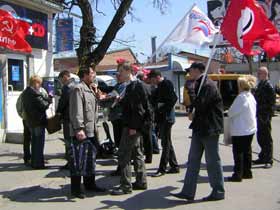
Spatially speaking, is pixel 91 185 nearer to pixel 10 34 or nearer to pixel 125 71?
pixel 125 71

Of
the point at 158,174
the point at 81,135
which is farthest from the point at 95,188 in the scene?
the point at 158,174

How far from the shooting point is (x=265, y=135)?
9.90 m

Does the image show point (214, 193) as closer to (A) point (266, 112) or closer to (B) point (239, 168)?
(B) point (239, 168)

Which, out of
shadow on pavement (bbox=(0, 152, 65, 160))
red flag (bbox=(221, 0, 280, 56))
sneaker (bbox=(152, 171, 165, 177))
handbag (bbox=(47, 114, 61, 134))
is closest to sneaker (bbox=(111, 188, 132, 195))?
sneaker (bbox=(152, 171, 165, 177))

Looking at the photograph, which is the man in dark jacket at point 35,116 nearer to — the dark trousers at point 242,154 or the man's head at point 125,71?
the man's head at point 125,71

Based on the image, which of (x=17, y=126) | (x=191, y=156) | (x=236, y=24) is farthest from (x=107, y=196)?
(x=17, y=126)

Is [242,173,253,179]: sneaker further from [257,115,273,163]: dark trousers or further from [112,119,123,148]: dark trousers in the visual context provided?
[112,119,123,148]: dark trousers

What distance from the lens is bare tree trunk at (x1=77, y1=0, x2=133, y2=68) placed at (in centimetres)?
1127

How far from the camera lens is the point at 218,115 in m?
7.32

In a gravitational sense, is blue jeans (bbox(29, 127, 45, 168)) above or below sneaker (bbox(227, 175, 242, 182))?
above

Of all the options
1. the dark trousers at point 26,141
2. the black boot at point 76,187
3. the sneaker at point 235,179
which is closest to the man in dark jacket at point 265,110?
the sneaker at point 235,179

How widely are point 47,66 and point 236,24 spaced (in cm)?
837

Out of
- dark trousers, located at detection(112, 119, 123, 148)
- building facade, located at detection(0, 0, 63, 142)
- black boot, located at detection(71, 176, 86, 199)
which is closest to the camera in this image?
black boot, located at detection(71, 176, 86, 199)

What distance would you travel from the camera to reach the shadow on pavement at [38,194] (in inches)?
300
